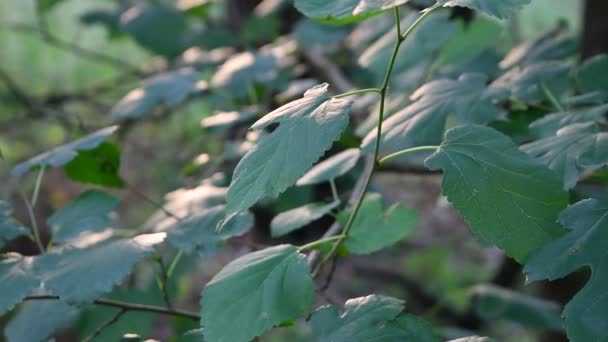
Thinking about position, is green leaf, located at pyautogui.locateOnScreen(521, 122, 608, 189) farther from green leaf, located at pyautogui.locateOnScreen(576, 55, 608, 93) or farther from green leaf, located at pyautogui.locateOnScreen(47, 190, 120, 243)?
green leaf, located at pyautogui.locateOnScreen(47, 190, 120, 243)

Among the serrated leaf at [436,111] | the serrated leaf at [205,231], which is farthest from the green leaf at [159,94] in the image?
the serrated leaf at [436,111]

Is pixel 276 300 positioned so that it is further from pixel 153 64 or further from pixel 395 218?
pixel 153 64

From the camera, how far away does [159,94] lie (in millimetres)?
1849

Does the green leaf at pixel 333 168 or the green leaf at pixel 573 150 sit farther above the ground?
the green leaf at pixel 573 150

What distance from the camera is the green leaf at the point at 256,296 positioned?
2.56 ft

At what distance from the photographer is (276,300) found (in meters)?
0.80

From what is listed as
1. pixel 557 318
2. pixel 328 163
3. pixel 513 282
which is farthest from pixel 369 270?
pixel 328 163

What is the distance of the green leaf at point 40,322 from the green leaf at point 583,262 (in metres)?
0.67

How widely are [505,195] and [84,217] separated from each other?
672mm

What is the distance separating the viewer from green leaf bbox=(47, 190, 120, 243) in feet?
3.71

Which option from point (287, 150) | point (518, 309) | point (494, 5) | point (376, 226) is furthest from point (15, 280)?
point (518, 309)

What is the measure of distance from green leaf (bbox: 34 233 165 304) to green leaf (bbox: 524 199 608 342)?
456 mm

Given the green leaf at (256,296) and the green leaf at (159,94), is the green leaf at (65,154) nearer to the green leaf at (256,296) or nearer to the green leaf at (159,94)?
the green leaf at (256,296)

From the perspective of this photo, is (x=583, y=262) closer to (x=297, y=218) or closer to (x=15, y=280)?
(x=297, y=218)
